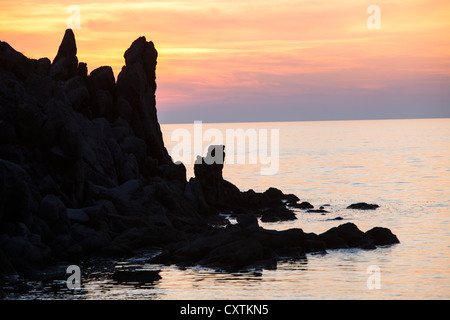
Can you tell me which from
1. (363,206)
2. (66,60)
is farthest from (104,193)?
(363,206)

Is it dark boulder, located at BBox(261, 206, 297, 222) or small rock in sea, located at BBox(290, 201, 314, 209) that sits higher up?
small rock in sea, located at BBox(290, 201, 314, 209)

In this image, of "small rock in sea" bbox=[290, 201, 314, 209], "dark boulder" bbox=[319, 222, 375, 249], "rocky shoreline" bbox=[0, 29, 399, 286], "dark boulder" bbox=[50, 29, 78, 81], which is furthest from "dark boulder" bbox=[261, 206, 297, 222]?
"dark boulder" bbox=[50, 29, 78, 81]

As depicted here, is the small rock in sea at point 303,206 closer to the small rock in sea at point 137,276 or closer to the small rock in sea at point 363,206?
the small rock in sea at point 363,206

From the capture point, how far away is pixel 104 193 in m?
63.7

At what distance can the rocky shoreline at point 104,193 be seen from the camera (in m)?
49.2

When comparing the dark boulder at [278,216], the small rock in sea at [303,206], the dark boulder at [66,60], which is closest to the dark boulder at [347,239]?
the dark boulder at [278,216]

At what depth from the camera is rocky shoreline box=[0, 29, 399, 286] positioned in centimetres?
4922

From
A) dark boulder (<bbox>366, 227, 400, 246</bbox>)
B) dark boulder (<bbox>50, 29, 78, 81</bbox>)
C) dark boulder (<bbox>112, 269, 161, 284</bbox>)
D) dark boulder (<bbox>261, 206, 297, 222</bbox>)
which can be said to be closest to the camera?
dark boulder (<bbox>112, 269, 161, 284</bbox>)

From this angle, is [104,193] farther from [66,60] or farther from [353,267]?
[66,60]

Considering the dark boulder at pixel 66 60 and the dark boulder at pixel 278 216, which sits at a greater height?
the dark boulder at pixel 66 60

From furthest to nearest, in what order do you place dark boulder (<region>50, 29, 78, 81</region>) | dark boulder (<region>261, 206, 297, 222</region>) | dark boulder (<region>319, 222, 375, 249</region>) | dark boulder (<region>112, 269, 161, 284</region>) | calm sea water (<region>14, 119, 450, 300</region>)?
dark boulder (<region>50, 29, 78, 81</region>)
dark boulder (<region>261, 206, 297, 222</region>)
dark boulder (<region>319, 222, 375, 249</region>)
dark boulder (<region>112, 269, 161, 284</region>)
calm sea water (<region>14, 119, 450, 300</region>)

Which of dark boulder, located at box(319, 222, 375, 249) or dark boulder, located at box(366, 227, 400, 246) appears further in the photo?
dark boulder, located at box(366, 227, 400, 246)

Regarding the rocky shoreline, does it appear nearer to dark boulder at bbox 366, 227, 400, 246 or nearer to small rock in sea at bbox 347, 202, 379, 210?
dark boulder at bbox 366, 227, 400, 246

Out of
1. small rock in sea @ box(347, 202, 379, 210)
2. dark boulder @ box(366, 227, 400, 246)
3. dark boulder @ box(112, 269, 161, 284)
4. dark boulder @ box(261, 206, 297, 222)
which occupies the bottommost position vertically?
dark boulder @ box(112, 269, 161, 284)
